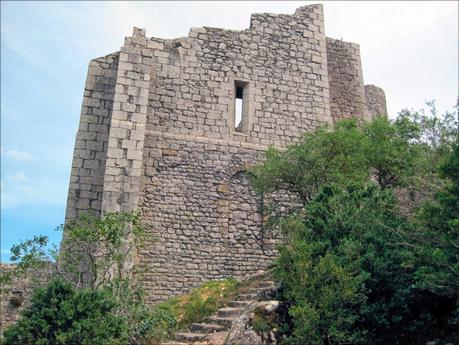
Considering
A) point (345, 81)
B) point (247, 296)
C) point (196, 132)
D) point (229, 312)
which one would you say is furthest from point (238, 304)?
point (345, 81)

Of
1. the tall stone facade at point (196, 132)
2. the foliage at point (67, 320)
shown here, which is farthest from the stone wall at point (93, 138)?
the foliage at point (67, 320)

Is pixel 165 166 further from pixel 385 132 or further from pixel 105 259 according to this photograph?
pixel 385 132

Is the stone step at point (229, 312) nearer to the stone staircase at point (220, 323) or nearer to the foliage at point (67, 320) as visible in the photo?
the stone staircase at point (220, 323)

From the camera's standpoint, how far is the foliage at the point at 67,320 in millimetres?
6840

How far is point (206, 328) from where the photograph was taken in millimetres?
8805

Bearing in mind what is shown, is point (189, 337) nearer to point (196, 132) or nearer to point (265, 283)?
point (265, 283)

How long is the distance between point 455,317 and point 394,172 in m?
4.73

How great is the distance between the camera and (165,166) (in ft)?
41.9

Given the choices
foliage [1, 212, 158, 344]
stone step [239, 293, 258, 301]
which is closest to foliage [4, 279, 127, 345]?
foliage [1, 212, 158, 344]

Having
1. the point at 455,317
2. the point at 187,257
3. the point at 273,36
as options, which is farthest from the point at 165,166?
the point at 455,317

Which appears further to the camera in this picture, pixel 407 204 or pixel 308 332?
pixel 407 204

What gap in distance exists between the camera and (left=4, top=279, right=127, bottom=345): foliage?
22.4 feet

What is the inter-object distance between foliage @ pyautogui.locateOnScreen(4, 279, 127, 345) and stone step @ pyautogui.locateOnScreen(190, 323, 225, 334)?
1.80 m

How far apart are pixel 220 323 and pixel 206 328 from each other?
0.29 metres
